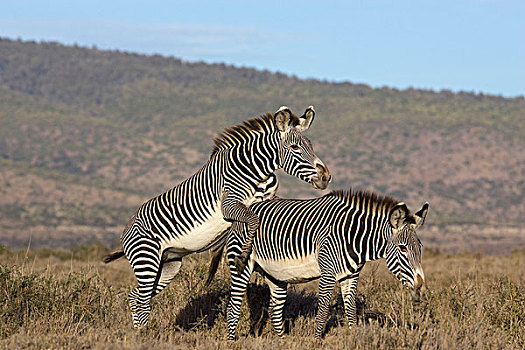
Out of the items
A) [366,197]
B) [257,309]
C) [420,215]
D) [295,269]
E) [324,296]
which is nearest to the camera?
[420,215]

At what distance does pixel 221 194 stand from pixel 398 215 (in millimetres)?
2206

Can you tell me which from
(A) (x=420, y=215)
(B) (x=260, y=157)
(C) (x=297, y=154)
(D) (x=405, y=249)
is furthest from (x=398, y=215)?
(B) (x=260, y=157)

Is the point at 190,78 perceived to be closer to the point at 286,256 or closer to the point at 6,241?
the point at 6,241

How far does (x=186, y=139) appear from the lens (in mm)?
93500

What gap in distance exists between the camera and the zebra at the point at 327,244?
26.6 feet

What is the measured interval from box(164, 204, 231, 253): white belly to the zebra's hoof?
1.49 feet

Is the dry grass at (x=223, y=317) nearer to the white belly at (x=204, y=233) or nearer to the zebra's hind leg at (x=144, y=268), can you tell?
the zebra's hind leg at (x=144, y=268)

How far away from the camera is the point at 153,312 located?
34.8 ft

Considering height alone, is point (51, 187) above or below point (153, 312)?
below

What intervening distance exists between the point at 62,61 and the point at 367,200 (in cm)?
12123

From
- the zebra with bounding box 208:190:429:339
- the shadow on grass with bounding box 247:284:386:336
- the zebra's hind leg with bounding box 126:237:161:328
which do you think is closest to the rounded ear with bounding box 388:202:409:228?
the zebra with bounding box 208:190:429:339

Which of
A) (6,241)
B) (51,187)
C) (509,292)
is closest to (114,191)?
(51,187)

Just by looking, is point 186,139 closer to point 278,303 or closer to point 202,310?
point 202,310

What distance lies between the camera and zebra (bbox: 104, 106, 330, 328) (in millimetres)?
8719
